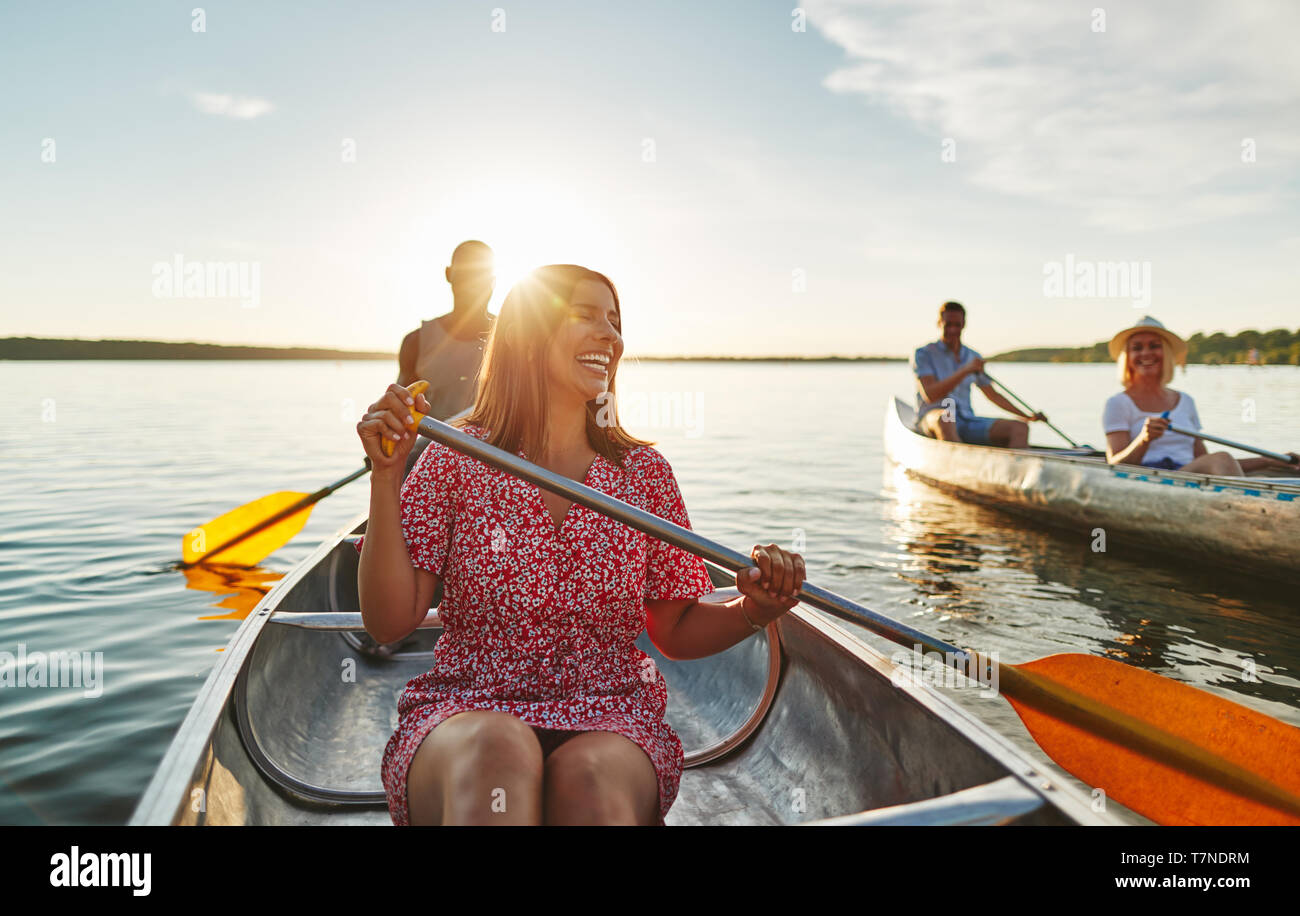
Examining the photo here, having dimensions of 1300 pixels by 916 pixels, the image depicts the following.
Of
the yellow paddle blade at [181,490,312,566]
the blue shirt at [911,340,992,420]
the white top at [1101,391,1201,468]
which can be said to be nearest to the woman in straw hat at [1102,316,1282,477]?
the white top at [1101,391,1201,468]

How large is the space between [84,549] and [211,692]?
6779 mm

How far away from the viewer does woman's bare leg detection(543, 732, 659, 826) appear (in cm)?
157

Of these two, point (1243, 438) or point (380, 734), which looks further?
point (1243, 438)

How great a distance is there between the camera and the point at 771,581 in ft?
6.33

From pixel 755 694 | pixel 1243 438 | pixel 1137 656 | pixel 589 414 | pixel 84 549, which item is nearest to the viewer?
pixel 589 414

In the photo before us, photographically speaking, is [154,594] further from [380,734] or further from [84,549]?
[380,734]

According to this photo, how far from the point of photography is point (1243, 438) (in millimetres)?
18047

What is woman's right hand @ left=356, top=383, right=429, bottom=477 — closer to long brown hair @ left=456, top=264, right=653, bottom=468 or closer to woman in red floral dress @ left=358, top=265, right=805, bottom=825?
woman in red floral dress @ left=358, top=265, right=805, bottom=825

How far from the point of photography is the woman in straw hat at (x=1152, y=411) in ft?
21.3

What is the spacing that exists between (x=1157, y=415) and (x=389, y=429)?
23.1 feet

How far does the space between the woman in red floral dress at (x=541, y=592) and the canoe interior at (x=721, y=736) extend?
0.51 m

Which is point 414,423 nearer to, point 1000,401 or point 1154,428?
point 1154,428

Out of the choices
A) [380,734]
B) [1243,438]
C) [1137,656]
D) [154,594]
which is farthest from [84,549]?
[1243,438]
